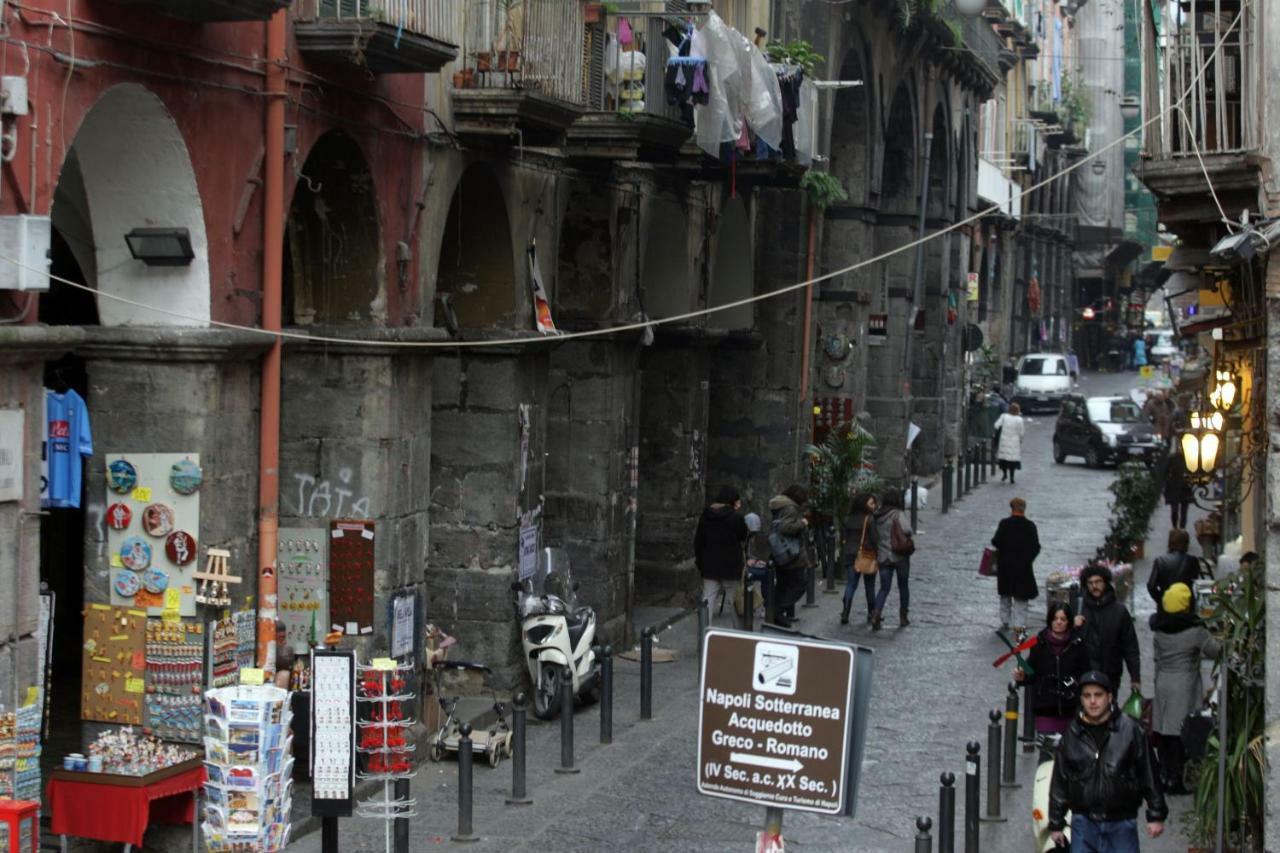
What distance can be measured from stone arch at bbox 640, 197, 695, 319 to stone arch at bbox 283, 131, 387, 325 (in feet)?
24.7

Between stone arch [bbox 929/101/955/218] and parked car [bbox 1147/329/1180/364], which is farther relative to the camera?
parked car [bbox 1147/329/1180/364]

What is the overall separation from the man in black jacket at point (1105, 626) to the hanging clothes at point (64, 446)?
673cm

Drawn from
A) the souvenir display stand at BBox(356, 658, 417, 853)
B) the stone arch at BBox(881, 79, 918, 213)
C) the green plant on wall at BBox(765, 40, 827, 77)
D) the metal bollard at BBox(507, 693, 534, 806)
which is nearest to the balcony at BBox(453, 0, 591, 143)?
the metal bollard at BBox(507, 693, 534, 806)

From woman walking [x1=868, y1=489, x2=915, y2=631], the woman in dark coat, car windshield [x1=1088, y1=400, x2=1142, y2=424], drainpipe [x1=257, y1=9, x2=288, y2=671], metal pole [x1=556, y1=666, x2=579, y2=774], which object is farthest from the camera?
car windshield [x1=1088, y1=400, x2=1142, y2=424]

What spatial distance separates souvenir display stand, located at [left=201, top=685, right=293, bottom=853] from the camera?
11.4 meters

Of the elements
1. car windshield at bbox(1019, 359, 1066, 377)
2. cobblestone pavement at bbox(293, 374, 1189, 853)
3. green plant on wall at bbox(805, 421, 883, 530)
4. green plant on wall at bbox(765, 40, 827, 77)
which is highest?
green plant on wall at bbox(765, 40, 827, 77)

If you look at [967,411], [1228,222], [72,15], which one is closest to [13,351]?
[72,15]

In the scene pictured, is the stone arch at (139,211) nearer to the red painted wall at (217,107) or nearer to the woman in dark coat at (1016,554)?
the red painted wall at (217,107)

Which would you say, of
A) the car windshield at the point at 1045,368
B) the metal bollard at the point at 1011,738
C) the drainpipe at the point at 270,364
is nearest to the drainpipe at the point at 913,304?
the metal bollard at the point at 1011,738

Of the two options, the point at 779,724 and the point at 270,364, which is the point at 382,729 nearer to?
the point at 270,364

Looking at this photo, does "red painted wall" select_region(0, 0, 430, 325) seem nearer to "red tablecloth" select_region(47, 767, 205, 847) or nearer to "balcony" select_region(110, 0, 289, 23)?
"balcony" select_region(110, 0, 289, 23)

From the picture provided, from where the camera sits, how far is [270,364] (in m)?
12.7

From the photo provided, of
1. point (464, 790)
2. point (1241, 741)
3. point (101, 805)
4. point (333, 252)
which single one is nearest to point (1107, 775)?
point (1241, 741)

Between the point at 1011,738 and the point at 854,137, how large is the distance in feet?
55.2
